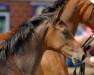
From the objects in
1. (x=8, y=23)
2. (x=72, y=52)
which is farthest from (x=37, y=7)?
(x=72, y=52)

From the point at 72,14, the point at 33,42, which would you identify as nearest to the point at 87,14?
the point at 72,14

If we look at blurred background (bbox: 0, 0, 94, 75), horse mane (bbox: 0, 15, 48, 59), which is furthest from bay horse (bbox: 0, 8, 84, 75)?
blurred background (bbox: 0, 0, 94, 75)

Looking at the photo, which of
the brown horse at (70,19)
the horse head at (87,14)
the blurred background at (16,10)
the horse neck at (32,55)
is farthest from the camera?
the blurred background at (16,10)

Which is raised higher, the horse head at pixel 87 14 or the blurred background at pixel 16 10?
the horse head at pixel 87 14

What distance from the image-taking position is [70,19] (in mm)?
5902

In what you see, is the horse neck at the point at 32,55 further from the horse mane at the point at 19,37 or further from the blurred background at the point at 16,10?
the blurred background at the point at 16,10

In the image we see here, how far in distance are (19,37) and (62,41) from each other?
0.42 meters

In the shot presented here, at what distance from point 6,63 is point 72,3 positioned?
1247mm

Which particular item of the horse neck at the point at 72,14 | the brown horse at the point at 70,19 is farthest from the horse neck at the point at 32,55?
the horse neck at the point at 72,14

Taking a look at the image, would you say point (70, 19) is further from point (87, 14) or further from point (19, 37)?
point (19, 37)

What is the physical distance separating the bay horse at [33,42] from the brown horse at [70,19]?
576 millimetres

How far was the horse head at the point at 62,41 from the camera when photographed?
5.18 m

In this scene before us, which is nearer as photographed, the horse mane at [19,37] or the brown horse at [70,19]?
the horse mane at [19,37]

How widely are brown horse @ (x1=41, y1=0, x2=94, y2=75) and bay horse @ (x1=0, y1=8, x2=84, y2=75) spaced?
0.58m
